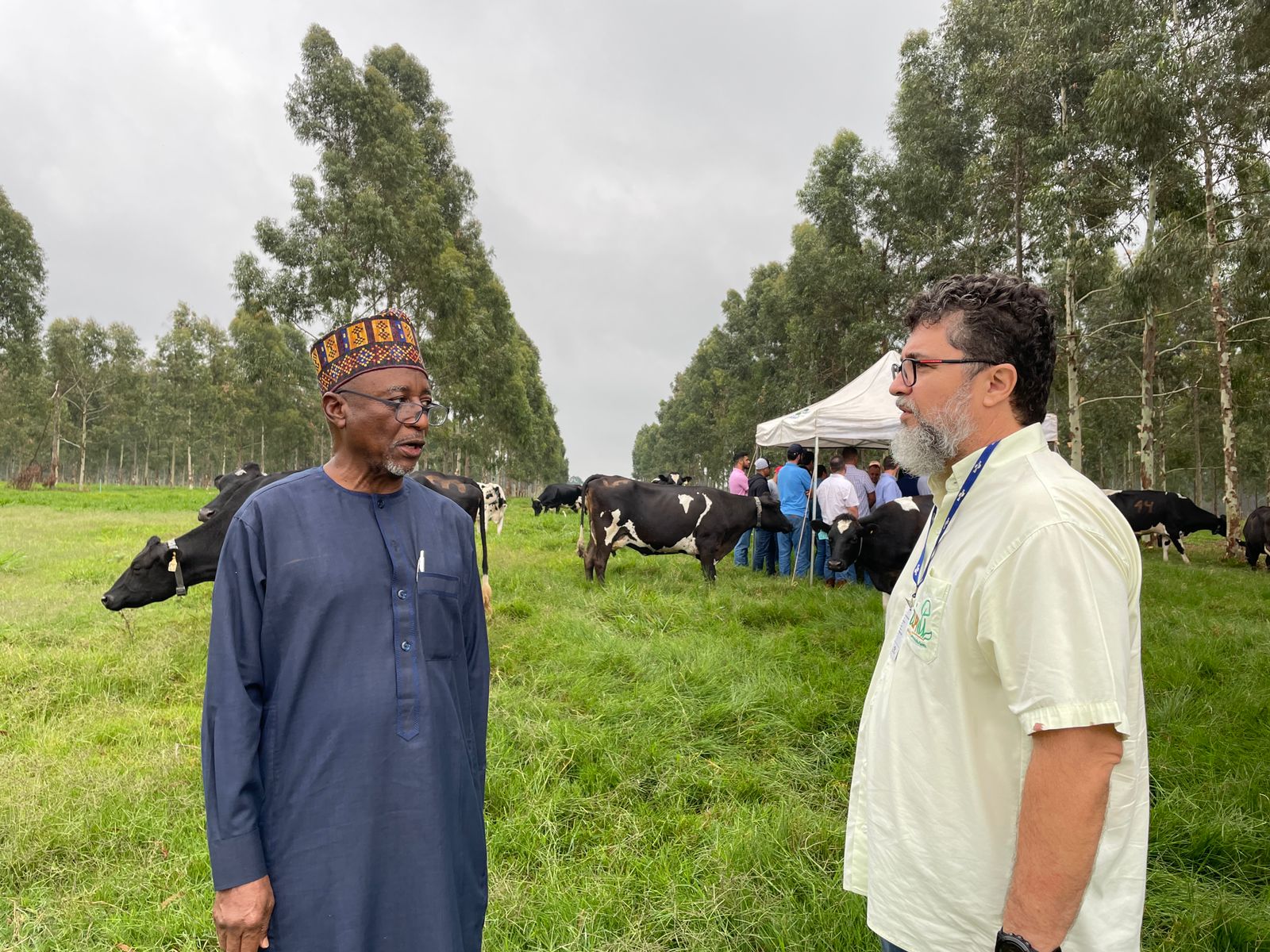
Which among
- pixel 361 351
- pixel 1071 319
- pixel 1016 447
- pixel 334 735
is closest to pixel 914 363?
pixel 1016 447

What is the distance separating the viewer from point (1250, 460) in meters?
Answer: 33.9

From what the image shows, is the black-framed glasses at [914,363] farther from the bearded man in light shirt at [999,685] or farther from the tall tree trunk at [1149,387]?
the tall tree trunk at [1149,387]

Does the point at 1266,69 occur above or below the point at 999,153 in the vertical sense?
below

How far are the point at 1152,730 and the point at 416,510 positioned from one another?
192 inches

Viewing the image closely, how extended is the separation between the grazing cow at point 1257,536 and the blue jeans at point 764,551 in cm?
986

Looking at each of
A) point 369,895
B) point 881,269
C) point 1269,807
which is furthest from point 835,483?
point 881,269

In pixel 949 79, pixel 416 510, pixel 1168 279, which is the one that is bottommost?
pixel 416 510

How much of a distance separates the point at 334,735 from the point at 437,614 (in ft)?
1.25

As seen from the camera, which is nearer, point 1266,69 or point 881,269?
point 1266,69

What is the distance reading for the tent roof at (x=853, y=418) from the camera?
10.2 meters

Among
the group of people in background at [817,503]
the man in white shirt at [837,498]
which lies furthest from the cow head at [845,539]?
the man in white shirt at [837,498]

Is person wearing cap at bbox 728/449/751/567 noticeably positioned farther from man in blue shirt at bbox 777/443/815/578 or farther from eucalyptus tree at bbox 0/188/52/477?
eucalyptus tree at bbox 0/188/52/477

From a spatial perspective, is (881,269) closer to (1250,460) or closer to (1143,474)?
(1143,474)

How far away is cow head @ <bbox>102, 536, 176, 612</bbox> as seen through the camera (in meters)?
6.31
